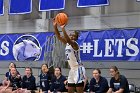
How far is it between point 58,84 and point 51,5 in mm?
3190

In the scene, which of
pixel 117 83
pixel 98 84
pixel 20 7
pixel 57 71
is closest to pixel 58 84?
pixel 57 71

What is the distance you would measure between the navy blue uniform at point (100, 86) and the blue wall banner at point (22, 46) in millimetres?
3459

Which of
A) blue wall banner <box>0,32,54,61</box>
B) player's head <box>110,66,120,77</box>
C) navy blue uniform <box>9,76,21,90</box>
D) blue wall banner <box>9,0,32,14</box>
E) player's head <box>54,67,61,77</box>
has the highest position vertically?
blue wall banner <box>9,0,32,14</box>

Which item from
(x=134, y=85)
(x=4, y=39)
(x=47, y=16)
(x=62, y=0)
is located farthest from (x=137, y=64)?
(x=4, y=39)

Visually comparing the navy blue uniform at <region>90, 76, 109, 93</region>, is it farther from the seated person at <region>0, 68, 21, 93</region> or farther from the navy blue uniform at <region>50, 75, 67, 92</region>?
the seated person at <region>0, 68, 21, 93</region>

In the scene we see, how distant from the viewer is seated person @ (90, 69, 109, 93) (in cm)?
987

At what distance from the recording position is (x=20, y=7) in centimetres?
1320

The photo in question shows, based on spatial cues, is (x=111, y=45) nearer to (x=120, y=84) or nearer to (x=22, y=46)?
(x=120, y=84)

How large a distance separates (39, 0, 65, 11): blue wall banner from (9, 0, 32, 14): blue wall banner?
24.3 inches

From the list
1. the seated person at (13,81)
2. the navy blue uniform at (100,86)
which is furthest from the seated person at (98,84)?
the seated person at (13,81)

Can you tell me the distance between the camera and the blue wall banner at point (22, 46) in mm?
13203

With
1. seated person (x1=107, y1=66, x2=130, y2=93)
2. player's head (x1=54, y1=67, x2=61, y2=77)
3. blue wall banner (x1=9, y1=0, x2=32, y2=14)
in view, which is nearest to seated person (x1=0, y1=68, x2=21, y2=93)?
player's head (x1=54, y1=67, x2=61, y2=77)

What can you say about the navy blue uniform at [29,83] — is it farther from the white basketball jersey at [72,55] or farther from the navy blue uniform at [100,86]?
the white basketball jersey at [72,55]

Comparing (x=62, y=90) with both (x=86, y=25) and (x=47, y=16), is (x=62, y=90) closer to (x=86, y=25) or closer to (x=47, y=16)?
(x=86, y=25)
